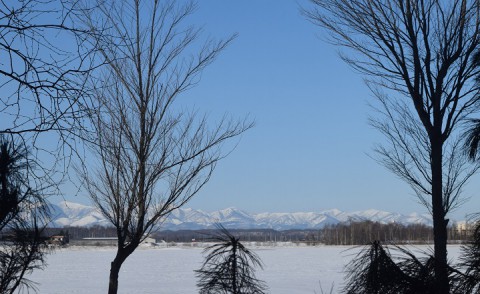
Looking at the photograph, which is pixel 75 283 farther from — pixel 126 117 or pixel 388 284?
pixel 388 284

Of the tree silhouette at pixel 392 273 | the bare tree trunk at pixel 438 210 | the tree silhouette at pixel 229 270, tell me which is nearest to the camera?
the tree silhouette at pixel 392 273

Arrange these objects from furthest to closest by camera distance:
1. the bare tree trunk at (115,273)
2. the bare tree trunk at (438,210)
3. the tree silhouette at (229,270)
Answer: the bare tree trunk at (115,273)
the bare tree trunk at (438,210)
the tree silhouette at (229,270)

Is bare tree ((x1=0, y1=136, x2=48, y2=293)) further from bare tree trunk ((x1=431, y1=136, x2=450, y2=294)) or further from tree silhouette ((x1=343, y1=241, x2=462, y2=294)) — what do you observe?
bare tree trunk ((x1=431, y1=136, x2=450, y2=294))

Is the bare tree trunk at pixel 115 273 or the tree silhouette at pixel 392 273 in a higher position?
the tree silhouette at pixel 392 273

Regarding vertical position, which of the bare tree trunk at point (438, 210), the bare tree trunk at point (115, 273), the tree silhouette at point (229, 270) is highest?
the bare tree trunk at point (438, 210)

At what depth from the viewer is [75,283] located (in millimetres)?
27547

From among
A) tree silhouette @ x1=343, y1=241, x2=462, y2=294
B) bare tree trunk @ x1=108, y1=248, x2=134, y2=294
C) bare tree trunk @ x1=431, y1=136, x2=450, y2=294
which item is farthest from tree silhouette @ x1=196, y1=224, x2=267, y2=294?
bare tree trunk @ x1=108, y1=248, x2=134, y2=294

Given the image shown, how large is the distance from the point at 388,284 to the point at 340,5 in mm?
4236

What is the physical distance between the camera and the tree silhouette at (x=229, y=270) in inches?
117

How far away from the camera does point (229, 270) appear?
9.85 ft

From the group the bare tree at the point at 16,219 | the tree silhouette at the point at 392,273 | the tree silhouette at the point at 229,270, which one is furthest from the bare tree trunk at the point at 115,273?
the tree silhouette at the point at 392,273

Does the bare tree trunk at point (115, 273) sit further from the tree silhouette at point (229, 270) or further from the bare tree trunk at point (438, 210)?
the tree silhouette at point (229, 270)

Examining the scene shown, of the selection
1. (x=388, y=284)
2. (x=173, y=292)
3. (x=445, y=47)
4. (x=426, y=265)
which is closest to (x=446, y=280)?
(x=426, y=265)

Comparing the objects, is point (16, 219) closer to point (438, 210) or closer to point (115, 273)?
point (438, 210)
